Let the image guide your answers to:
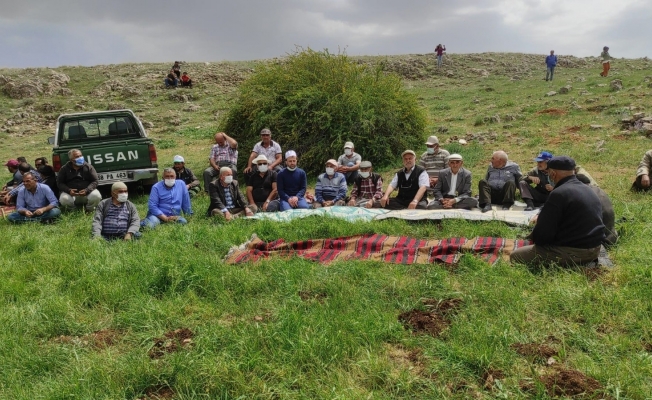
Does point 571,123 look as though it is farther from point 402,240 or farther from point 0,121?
point 0,121

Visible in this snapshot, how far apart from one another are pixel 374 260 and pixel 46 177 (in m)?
7.91

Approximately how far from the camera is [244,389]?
2.88m

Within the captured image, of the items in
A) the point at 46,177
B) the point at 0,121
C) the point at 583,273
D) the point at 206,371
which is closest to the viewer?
the point at 206,371

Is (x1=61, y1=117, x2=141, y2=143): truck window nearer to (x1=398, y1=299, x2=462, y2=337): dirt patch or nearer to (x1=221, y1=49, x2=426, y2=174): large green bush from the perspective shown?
(x1=221, y1=49, x2=426, y2=174): large green bush

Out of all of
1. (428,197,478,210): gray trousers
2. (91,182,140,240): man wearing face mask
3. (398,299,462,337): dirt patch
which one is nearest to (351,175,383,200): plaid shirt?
(428,197,478,210): gray trousers

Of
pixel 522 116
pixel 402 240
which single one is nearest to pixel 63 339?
pixel 402 240

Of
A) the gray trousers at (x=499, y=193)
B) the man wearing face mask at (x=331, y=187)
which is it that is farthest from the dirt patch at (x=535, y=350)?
the man wearing face mask at (x=331, y=187)

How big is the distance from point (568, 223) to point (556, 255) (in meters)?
0.34

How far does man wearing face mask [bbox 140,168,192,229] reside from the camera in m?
7.32

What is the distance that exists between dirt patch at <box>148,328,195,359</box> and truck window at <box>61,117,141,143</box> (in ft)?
24.7

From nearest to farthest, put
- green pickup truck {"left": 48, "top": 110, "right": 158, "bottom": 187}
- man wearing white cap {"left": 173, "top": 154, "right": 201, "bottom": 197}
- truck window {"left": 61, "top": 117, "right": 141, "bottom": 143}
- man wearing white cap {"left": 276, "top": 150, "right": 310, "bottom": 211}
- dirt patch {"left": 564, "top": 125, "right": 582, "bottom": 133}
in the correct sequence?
1. man wearing white cap {"left": 276, "top": 150, "right": 310, "bottom": 211}
2. green pickup truck {"left": 48, "top": 110, "right": 158, "bottom": 187}
3. man wearing white cap {"left": 173, "top": 154, "right": 201, "bottom": 197}
4. truck window {"left": 61, "top": 117, "right": 141, "bottom": 143}
5. dirt patch {"left": 564, "top": 125, "right": 582, "bottom": 133}

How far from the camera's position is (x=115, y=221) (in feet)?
21.6

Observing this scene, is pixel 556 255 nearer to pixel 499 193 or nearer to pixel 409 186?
pixel 499 193

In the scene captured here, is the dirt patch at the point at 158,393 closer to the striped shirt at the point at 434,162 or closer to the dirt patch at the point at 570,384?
the dirt patch at the point at 570,384
